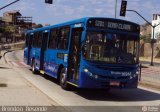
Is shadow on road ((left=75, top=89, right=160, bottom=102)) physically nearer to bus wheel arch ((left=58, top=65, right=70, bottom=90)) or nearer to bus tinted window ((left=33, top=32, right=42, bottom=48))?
bus wheel arch ((left=58, top=65, right=70, bottom=90))

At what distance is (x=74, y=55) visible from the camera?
52.8 feet

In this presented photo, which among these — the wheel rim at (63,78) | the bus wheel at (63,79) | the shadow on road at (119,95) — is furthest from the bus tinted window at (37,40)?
the shadow on road at (119,95)

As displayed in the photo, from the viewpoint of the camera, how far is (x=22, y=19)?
193 meters

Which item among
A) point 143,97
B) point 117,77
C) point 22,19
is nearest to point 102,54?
point 117,77

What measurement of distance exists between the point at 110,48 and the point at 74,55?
67.4 inches

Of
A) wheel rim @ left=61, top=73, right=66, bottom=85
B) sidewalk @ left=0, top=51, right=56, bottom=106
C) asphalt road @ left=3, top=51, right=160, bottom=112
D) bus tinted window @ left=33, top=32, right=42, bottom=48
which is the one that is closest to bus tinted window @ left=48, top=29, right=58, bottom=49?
asphalt road @ left=3, top=51, right=160, bottom=112

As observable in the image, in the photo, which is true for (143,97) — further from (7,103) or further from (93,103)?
(7,103)

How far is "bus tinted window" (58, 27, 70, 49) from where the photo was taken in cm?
1719

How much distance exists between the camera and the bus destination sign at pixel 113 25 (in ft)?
49.2

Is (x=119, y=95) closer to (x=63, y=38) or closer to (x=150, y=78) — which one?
(x=63, y=38)

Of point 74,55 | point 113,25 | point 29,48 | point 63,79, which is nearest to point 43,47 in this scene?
point 63,79

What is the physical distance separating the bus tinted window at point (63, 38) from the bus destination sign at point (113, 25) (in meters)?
2.34

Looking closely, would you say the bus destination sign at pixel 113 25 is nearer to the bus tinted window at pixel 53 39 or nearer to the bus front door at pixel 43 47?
the bus tinted window at pixel 53 39

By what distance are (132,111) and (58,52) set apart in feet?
21.6
